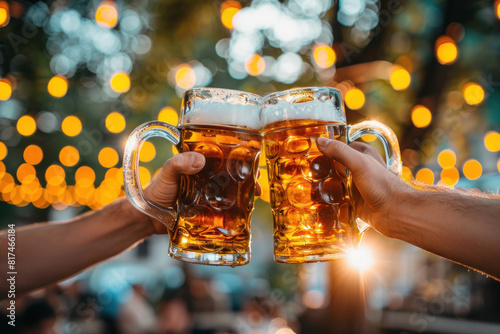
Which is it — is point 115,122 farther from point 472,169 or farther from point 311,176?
point 472,169

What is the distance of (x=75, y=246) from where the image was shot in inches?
56.8

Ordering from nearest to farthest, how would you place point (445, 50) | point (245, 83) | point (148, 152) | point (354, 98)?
point (445, 50)
point (354, 98)
point (245, 83)
point (148, 152)

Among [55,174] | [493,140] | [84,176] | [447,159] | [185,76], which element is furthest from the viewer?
[55,174]

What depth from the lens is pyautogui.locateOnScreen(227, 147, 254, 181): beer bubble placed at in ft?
3.74

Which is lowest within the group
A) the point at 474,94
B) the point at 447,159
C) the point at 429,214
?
the point at 429,214

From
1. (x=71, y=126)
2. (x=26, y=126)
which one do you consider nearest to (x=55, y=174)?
(x=26, y=126)

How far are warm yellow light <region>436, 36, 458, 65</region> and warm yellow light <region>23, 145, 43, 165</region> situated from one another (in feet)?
13.6

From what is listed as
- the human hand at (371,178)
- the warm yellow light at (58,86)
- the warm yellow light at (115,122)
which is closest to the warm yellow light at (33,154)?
the warm yellow light at (115,122)

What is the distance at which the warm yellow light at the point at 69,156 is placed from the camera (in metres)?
Answer: 4.60

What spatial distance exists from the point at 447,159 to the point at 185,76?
9.29 feet

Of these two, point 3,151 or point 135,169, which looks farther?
point 3,151

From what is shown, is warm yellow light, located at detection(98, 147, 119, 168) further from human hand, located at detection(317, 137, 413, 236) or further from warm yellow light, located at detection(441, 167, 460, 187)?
human hand, located at detection(317, 137, 413, 236)

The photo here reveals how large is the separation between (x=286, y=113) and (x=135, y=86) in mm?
2489

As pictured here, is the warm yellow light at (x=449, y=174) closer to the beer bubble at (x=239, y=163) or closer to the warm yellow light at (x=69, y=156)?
the beer bubble at (x=239, y=163)
